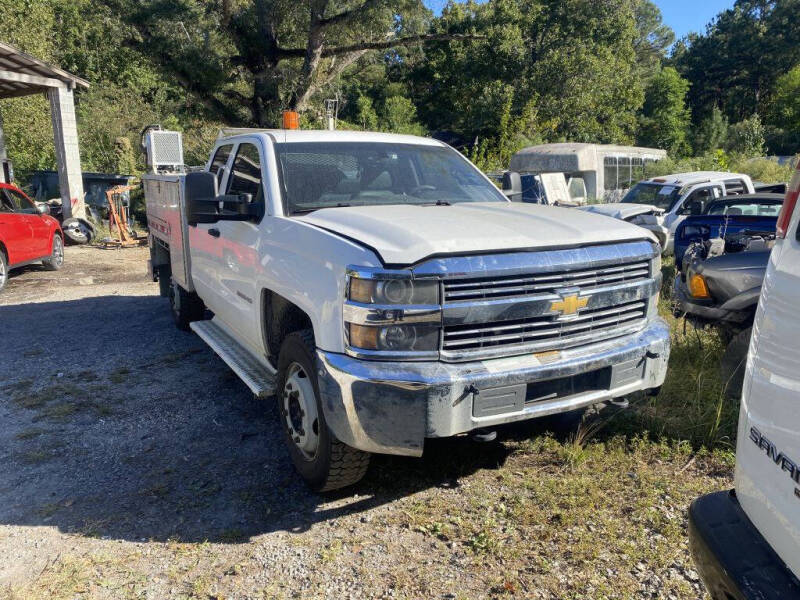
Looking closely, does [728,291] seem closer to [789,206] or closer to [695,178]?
[789,206]

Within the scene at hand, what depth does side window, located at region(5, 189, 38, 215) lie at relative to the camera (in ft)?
36.0

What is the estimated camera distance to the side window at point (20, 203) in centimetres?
1098

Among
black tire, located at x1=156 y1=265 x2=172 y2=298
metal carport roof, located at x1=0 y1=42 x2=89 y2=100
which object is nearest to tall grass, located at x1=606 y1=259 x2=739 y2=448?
black tire, located at x1=156 y1=265 x2=172 y2=298

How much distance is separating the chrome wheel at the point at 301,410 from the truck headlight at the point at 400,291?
28.8 inches

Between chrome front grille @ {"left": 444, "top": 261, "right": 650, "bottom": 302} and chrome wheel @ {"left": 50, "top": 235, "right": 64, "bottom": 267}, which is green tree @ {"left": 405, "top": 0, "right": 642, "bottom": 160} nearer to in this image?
chrome wheel @ {"left": 50, "top": 235, "right": 64, "bottom": 267}

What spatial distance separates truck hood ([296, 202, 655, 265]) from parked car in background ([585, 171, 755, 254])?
869 cm

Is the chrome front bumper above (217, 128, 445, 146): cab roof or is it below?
below

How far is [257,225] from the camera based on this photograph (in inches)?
162

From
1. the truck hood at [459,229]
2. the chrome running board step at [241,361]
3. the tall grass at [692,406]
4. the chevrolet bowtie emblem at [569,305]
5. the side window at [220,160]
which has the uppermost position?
the side window at [220,160]

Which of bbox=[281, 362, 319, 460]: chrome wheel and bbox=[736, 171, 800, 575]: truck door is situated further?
bbox=[281, 362, 319, 460]: chrome wheel

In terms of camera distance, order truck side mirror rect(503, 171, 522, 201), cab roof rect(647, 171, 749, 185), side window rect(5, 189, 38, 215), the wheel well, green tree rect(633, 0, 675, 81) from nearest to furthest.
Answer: the wheel well, truck side mirror rect(503, 171, 522, 201), side window rect(5, 189, 38, 215), cab roof rect(647, 171, 749, 185), green tree rect(633, 0, 675, 81)

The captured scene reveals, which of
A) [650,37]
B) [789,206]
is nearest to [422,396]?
[789,206]

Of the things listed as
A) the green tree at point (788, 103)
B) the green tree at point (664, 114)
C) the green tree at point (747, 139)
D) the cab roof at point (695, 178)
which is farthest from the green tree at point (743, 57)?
the cab roof at point (695, 178)

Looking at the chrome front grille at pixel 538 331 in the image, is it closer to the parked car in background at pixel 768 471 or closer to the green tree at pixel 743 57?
the parked car in background at pixel 768 471
